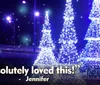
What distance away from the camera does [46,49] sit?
344 centimetres

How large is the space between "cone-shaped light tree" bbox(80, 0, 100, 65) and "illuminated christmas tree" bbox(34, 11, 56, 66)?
0.44 metres

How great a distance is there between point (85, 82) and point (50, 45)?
70cm

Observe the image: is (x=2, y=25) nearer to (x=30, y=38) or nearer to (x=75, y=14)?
(x=30, y=38)

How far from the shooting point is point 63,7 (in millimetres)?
3471

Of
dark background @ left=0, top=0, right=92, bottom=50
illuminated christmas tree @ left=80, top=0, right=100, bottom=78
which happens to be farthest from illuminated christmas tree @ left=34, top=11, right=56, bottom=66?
illuminated christmas tree @ left=80, top=0, right=100, bottom=78

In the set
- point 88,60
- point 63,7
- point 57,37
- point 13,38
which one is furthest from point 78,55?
point 13,38

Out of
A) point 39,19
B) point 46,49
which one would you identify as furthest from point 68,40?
point 39,19

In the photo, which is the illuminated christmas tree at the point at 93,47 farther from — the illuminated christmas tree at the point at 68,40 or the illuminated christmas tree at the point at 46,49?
the illuminated christmas tree at the point at 46,49

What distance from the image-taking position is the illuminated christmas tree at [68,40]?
3.47 metres

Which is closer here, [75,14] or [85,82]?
[85,82]

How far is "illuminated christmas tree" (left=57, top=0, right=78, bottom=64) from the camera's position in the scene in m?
3.47

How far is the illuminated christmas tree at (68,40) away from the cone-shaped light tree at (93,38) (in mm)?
151

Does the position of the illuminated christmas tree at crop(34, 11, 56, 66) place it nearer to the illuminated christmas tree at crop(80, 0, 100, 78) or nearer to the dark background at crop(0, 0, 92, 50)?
the dark background at crop(0, 0, 92, 50)

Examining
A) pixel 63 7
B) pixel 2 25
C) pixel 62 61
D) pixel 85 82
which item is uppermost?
pixel 63 7
